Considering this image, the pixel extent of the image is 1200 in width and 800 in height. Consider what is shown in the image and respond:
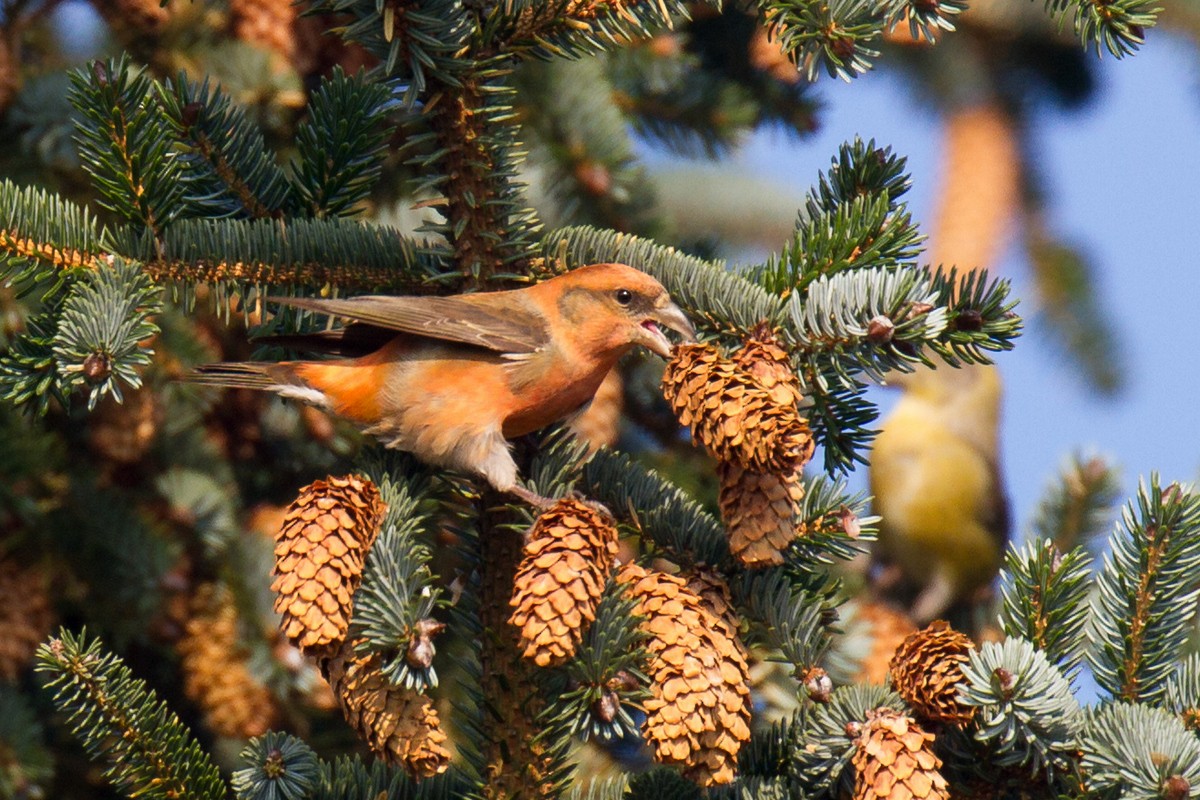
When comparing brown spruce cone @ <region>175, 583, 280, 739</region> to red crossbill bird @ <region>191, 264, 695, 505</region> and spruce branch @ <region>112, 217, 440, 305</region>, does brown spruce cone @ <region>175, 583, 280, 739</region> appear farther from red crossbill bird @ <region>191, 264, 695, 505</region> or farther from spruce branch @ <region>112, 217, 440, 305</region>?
spruce branch @ <region>112, 217, 440, 305</region>

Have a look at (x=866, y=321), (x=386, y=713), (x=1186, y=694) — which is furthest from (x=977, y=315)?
(x=386, y=713)

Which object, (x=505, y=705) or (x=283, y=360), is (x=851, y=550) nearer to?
(x=505, y=705)

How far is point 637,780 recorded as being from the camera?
241 cm

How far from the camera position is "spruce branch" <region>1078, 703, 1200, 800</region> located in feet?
6.50

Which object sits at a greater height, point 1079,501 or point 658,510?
point 658,510

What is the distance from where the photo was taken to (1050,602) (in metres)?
2.26

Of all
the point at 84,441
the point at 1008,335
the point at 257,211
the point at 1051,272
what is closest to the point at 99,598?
the point at 84,441

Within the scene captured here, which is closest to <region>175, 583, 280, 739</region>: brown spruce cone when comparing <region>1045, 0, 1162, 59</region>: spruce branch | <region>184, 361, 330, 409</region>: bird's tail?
<region>184, 361, 330, 409</region>: bird's tail

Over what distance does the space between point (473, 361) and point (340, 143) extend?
2.29 ft

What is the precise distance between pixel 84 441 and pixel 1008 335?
272cm

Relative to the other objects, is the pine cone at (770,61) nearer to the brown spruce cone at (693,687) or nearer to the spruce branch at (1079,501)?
the spruce branch at (1079,501)

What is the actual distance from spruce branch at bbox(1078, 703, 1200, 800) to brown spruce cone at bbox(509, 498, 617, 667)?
2.79 ft

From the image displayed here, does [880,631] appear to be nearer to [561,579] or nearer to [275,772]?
[561,579]

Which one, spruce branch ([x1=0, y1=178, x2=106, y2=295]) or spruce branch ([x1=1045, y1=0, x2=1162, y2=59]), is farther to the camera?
spruce branch ([x1=0, y1=178, x2=106, y2=295])
